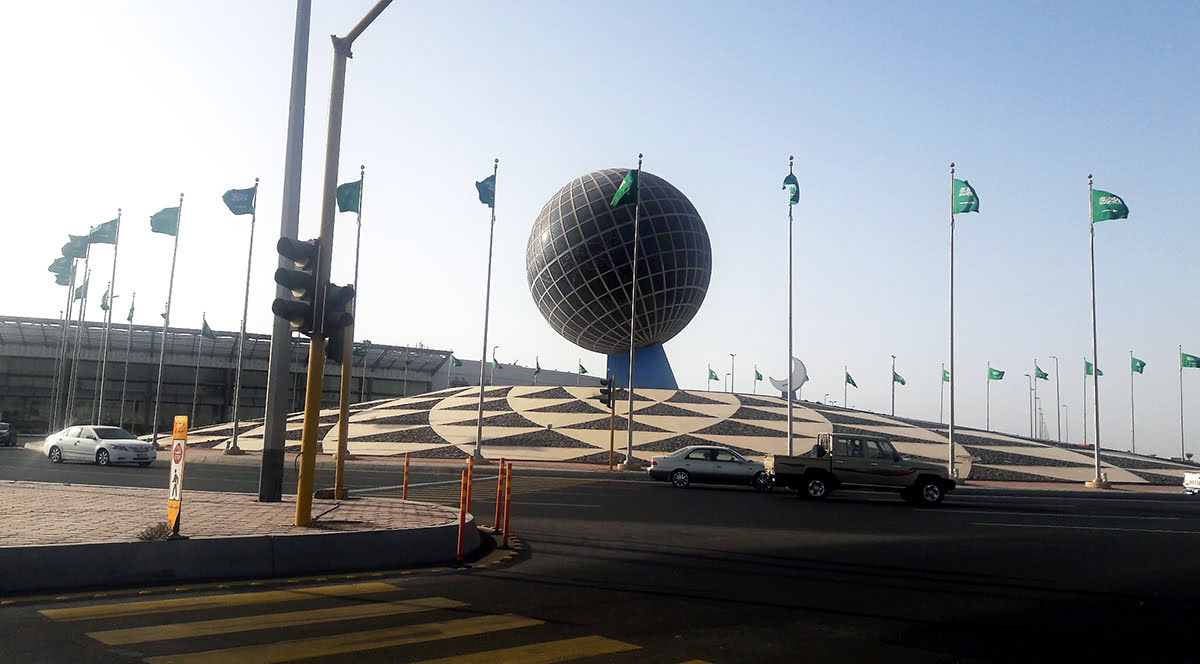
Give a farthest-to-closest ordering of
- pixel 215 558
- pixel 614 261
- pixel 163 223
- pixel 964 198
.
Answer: pixel 614 261 → pixel 163 223 → pixel 964 198 → pixel 215 558

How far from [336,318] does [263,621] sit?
4.42 m

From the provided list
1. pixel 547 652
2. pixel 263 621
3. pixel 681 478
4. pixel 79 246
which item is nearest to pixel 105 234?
pixel 79 246

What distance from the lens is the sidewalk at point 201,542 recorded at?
301 inches

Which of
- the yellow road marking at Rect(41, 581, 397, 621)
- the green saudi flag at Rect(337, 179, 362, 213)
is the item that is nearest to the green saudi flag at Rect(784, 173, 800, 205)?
the green saudi flag at Rect(337, 179, 362, 213)

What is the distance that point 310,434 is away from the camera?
10.3 m

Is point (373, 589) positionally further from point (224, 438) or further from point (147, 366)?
point (147, 366)

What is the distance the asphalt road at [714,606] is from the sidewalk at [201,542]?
25.6 inches

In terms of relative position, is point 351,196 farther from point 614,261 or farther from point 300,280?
point 614,261

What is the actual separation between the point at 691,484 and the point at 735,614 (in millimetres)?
18857

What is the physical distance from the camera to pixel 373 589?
7977 millimetres

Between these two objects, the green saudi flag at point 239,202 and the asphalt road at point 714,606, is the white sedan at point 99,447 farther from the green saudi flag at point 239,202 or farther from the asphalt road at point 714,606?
the asphalt road at point 714,606

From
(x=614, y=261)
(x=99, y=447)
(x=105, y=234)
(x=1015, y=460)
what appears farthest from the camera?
(x=614, y=261)

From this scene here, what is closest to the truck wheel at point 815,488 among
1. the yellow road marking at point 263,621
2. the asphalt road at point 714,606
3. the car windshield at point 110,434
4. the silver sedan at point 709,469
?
the silver sedan at point 709,469

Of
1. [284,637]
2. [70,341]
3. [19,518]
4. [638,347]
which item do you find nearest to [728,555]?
[284,637]
